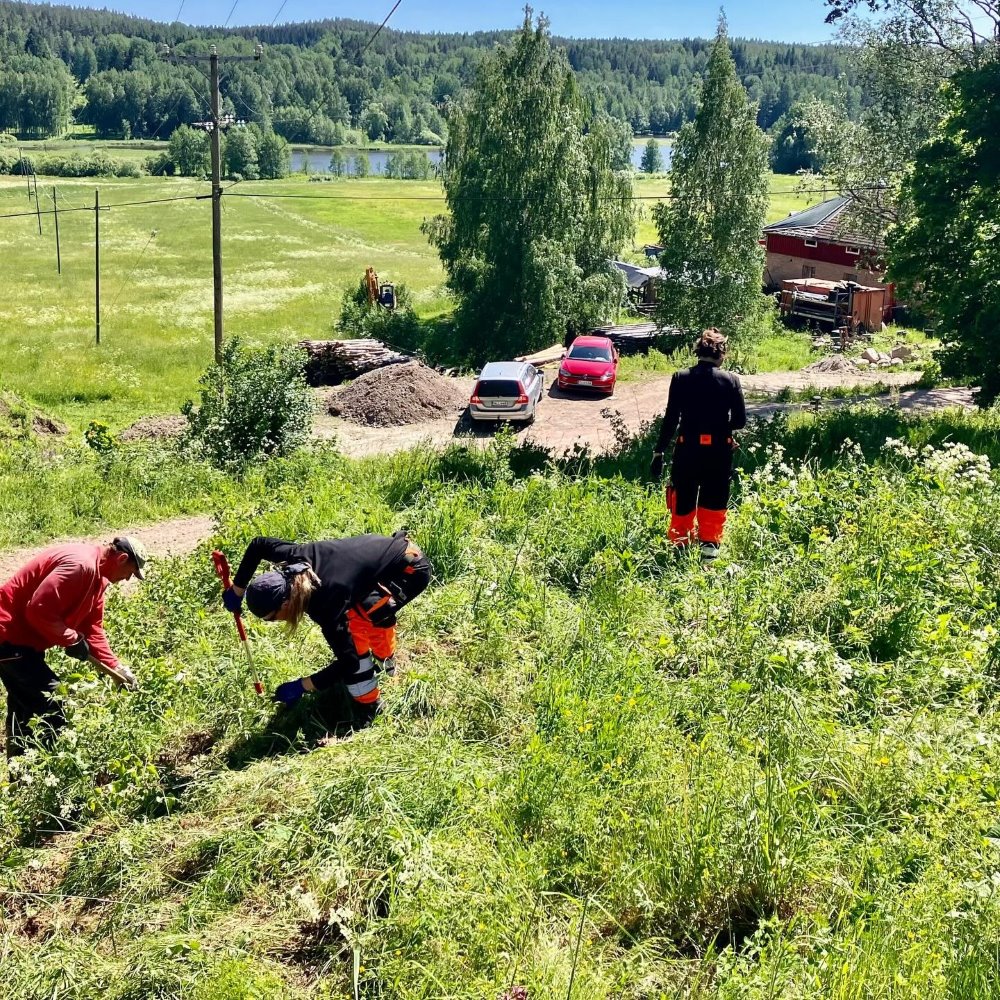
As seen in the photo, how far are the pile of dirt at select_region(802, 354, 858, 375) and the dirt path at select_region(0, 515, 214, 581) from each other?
22.5 m

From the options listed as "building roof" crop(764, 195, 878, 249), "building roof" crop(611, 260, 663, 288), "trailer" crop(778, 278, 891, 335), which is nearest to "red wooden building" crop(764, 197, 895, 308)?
"building roof" crop(764, 195, 878, 249)

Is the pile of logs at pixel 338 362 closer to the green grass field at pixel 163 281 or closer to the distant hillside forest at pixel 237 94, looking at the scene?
the green grass field at pixel 163 281

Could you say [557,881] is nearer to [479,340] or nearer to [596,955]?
[596,955]

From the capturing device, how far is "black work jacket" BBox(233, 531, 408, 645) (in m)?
5.32

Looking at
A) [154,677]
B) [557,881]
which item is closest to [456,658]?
[154,677]

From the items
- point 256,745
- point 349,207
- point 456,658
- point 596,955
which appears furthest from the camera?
point 349,207

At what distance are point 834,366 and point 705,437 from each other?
24494 millimetres

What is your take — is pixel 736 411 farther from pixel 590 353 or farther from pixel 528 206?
pixel 528 206

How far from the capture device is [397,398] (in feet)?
79.4

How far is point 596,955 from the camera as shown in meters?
3.79

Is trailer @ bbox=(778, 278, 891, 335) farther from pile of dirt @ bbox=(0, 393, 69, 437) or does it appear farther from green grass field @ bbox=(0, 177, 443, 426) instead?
pile of dirt @ bbox=(0, 393, 69, 437)

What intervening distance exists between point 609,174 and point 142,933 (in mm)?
34070

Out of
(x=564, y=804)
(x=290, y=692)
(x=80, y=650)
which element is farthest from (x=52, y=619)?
(x=564, y=804)

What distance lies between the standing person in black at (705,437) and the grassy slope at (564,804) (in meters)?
0.75
